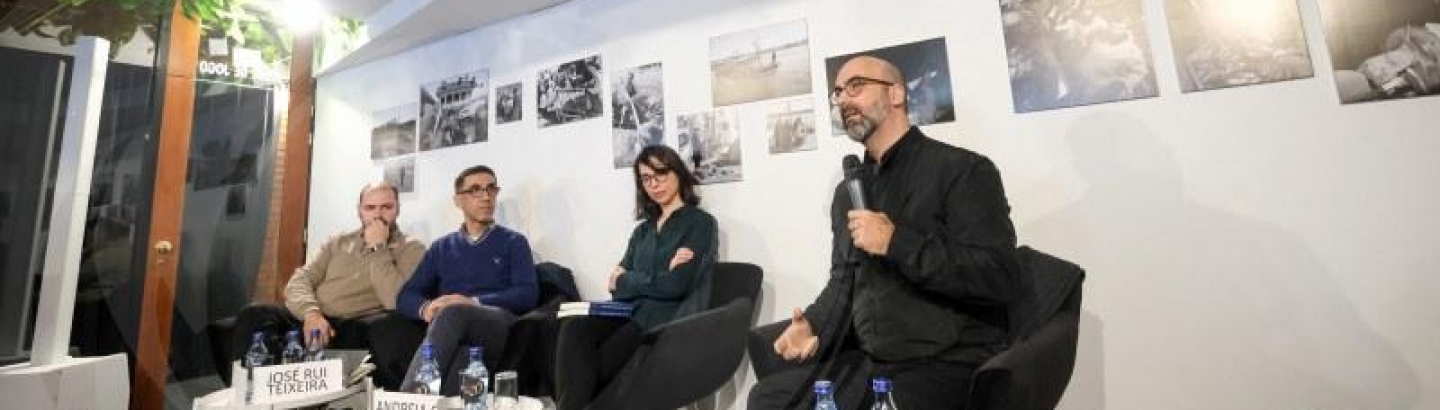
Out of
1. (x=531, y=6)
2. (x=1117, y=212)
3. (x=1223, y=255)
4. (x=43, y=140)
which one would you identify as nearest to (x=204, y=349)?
(x=43, y=140)

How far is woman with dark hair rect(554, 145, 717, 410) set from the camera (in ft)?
5.52

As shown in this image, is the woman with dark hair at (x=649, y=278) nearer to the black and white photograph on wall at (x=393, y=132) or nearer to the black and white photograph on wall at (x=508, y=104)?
the black and white photograph on wall at (x=508, y=104)

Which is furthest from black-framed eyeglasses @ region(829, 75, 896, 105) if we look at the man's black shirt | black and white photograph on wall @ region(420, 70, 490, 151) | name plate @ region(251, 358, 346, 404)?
black and white photograph on wall @ region(420, 70, 490, 151)

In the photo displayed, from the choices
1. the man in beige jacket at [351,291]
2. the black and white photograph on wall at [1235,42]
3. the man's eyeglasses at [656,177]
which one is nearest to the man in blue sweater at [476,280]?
the man in beige jacket at [351,291]

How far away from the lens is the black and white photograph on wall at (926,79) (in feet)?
6.25

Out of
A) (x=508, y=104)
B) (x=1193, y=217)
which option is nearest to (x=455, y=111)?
(x=508, y=104)

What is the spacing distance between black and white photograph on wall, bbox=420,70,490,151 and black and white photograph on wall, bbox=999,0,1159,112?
2313 mm

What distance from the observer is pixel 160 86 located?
2811 millimetres

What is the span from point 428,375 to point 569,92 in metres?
1.35

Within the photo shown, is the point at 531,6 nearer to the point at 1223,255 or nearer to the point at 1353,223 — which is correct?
the point at 1223,255

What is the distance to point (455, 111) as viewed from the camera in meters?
2.97

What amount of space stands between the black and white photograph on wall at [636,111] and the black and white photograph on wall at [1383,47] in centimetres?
203

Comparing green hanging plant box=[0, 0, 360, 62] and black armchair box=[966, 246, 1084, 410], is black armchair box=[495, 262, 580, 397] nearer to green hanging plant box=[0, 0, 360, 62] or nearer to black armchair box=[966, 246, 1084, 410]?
black armchair box=[966, 246, 1084, 410]

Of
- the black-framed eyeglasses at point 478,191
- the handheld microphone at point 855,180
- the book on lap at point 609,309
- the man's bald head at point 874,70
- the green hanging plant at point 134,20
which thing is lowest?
the book on lap at point 609,309
